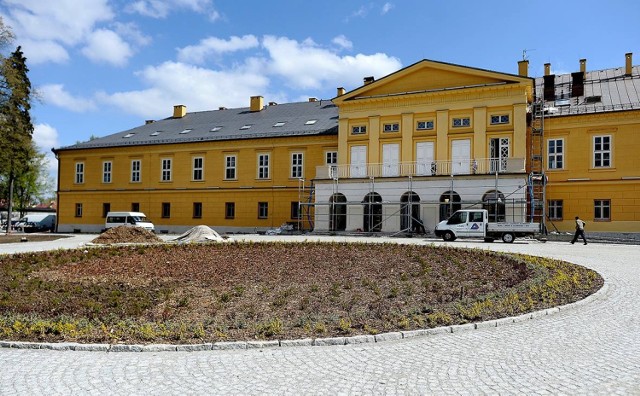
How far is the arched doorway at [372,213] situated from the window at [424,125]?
5.72 meters

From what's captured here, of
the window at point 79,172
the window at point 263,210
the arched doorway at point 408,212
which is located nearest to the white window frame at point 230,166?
the window at point 263,210

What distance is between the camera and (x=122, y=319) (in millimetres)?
8156

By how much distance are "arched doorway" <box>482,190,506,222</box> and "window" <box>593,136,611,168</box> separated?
6.95 meters

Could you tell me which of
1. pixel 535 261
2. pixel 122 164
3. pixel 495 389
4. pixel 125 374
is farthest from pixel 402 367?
pixel 122 164

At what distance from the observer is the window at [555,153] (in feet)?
115

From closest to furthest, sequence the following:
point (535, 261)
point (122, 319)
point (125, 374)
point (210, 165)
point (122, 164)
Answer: point (125, 374)
point (122, 319)
point (535, 261)
point (210, 165)
point (122, 164)

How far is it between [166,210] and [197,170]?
464 cm

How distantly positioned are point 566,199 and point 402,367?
32.3m

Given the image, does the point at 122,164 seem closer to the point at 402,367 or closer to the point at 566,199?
the point at 566,199

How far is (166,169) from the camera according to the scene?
153 ft

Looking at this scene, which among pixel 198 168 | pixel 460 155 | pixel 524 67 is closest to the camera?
pixel 460 155

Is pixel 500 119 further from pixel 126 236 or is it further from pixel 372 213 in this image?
pixel 126 236

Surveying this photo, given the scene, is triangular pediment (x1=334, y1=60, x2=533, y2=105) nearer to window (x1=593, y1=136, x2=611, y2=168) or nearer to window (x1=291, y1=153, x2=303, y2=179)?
window (x1=291, y1=153, x2=303, y2=179)

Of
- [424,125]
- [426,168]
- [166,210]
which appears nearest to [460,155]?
[426,168]
